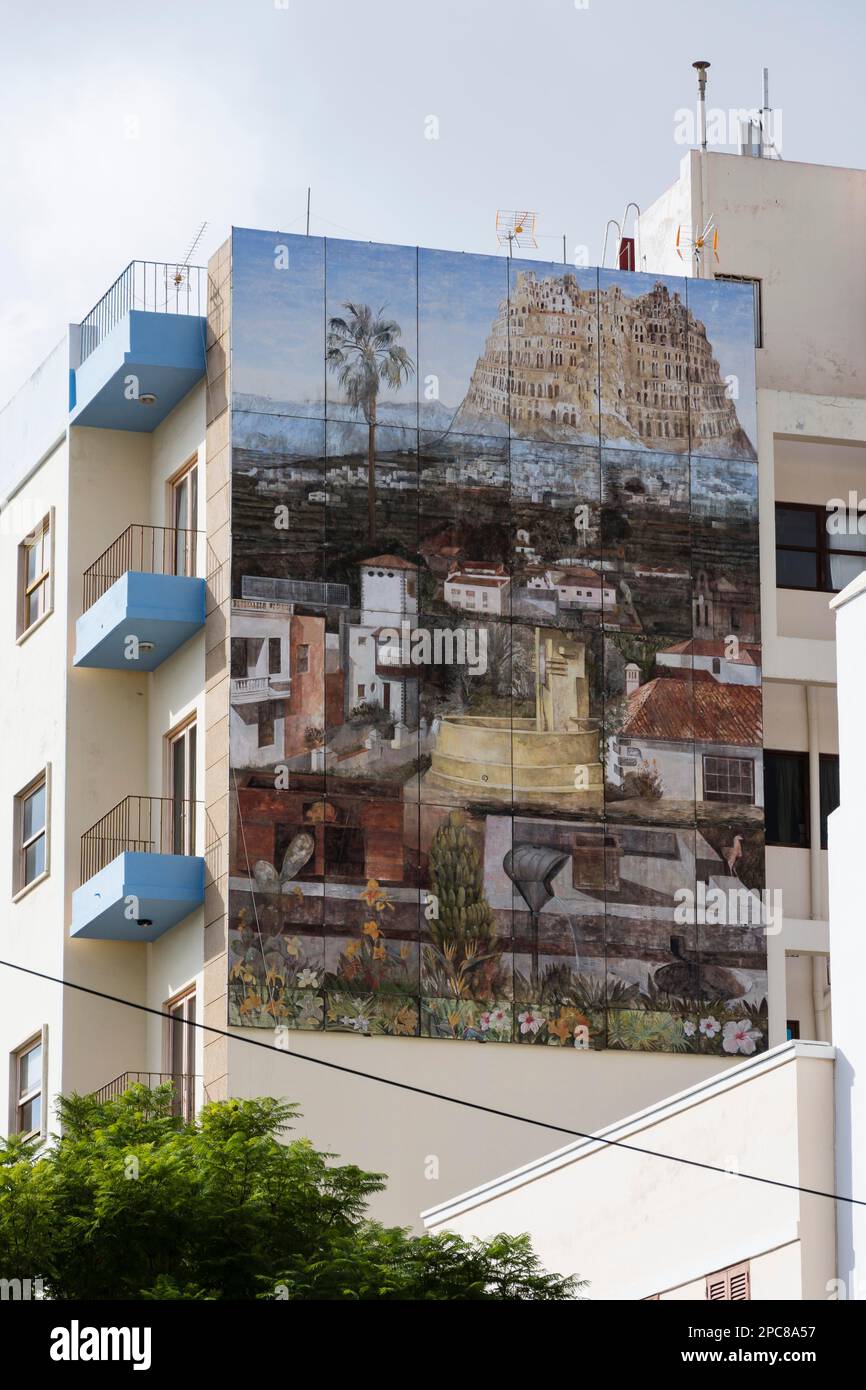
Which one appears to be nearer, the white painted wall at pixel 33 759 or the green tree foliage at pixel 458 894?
the green tree foliage at pixel 458 894

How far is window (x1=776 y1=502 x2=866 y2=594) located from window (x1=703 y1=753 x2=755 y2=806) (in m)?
3.22

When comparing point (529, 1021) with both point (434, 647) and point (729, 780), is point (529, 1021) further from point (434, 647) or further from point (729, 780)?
point (434, 647)

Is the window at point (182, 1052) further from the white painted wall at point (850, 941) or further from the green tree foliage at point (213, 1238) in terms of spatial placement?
the white painted wall at point (850, 941)

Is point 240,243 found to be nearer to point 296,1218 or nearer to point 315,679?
point 315,679

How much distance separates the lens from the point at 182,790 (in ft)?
126

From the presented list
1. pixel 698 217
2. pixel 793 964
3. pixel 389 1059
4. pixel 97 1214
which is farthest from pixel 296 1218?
pixel 698 217

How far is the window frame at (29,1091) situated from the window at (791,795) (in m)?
10.4

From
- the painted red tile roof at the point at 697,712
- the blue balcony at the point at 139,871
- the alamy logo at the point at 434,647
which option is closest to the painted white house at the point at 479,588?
the alamy logo at the point at 434,647

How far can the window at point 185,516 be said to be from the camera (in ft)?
127

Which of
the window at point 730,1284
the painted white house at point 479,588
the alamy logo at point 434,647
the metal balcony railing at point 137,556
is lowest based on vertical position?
the window at point 730,1284

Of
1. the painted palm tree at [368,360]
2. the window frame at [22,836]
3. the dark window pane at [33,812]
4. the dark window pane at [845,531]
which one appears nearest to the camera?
the painted palm tree at [368,360]

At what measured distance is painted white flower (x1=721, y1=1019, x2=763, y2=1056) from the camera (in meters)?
37.9

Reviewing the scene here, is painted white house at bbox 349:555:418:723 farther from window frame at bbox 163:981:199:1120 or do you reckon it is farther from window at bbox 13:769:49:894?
window at bbox 13:769:49:894
